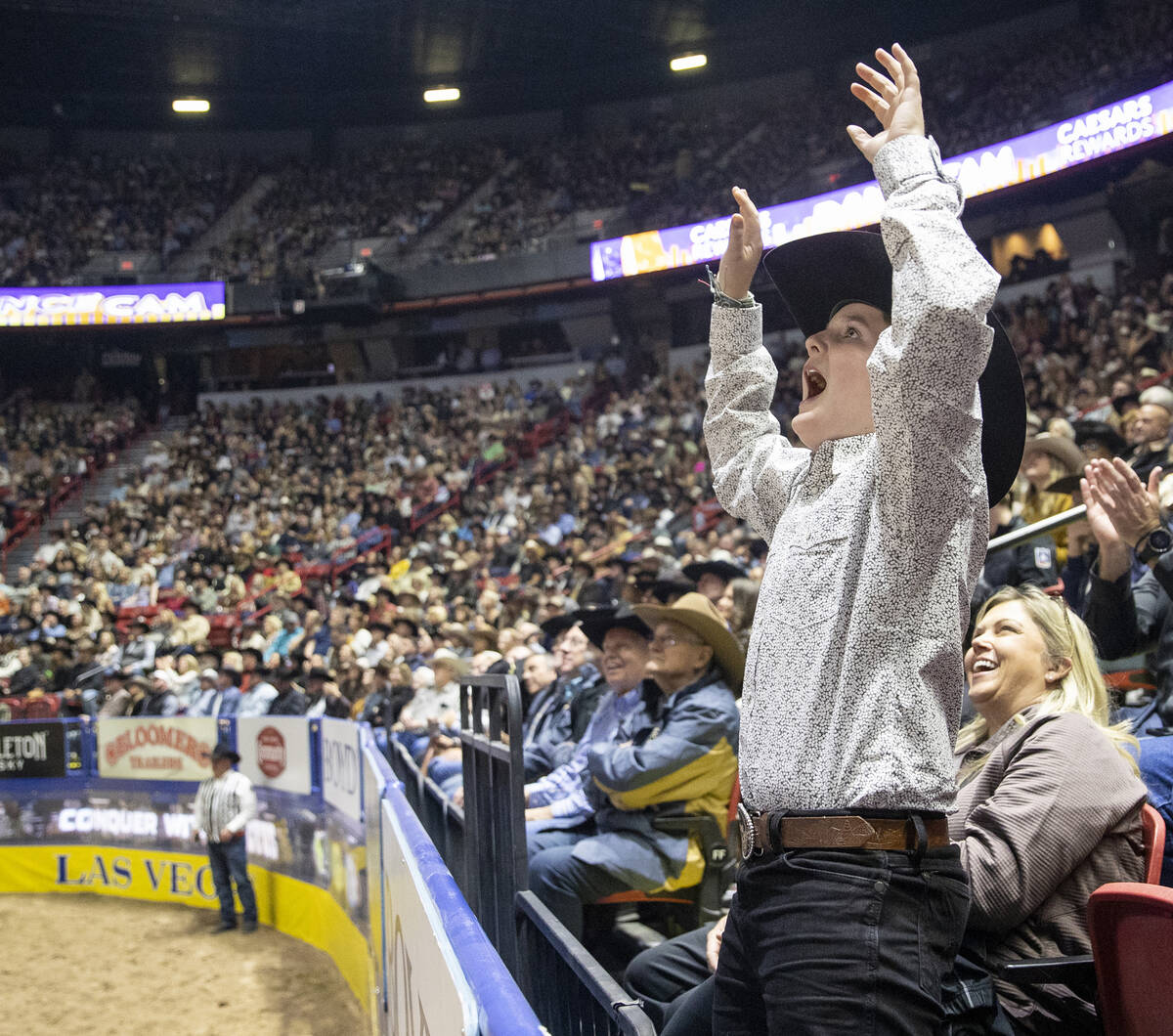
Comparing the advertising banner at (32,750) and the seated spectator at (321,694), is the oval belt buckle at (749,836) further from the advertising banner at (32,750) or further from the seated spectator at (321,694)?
the advertising banner at (32,750)

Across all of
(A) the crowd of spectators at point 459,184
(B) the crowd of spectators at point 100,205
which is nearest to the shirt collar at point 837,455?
(A) the crowd of spectators at point 459,184

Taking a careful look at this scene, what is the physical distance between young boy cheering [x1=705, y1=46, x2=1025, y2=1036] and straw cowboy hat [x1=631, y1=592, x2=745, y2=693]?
191 cm

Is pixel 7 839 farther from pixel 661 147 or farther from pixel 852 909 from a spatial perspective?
pixel 661 147

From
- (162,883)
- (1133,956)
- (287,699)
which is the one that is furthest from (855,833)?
(287,699)

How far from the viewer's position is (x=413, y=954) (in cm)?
253

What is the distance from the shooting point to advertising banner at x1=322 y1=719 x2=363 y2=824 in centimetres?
817

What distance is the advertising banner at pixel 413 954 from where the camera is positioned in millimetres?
1658

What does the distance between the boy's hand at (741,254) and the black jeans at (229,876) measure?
7.81 m

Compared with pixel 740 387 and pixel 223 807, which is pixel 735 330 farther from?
pixel 223 807

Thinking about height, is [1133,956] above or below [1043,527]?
below

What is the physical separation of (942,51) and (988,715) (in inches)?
864

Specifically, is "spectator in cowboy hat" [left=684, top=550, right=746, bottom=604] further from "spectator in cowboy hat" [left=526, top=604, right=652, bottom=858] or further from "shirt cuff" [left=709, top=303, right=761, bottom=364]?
"shirt cuff" [left=709, top=303, right=761, bottom=364]

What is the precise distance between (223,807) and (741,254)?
25.2 ft

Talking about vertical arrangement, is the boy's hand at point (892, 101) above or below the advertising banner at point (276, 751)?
above
